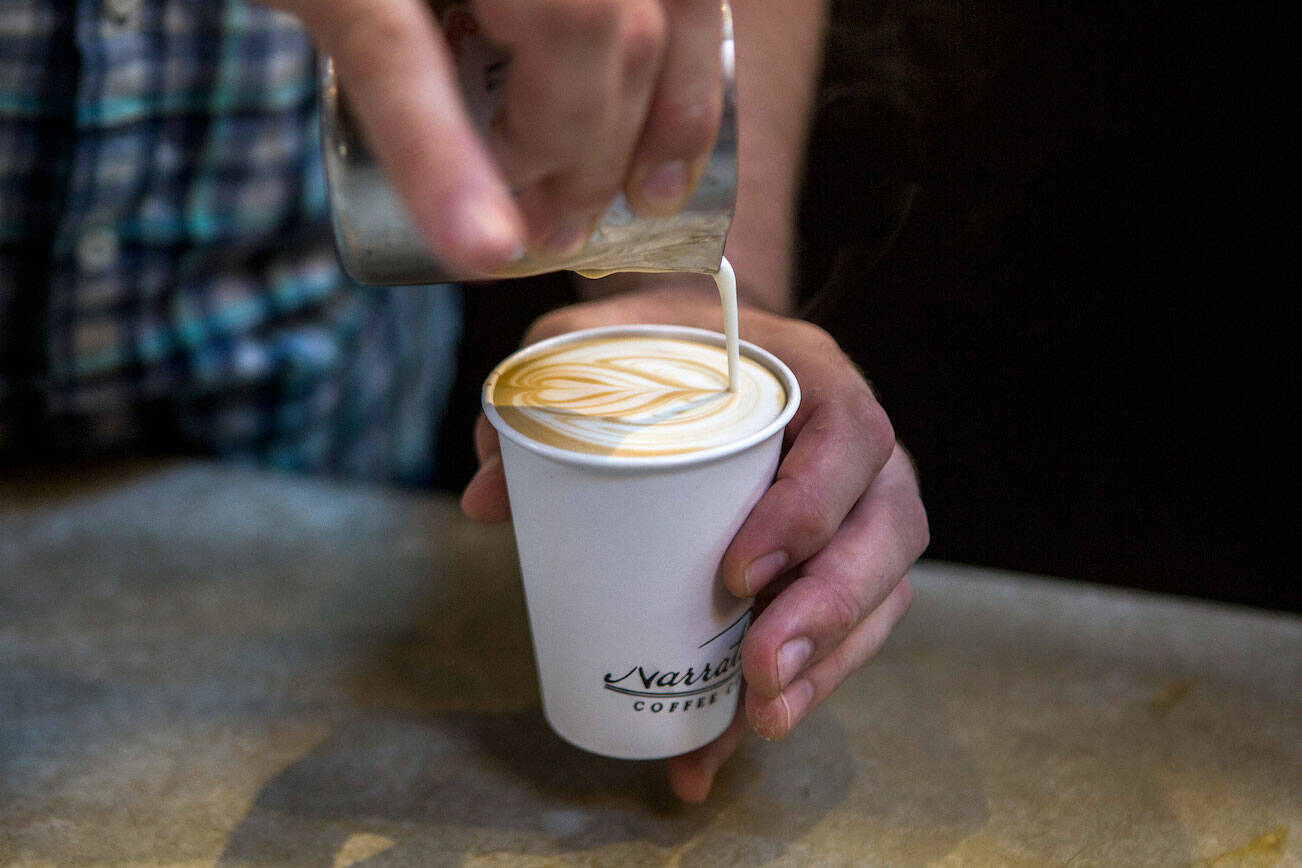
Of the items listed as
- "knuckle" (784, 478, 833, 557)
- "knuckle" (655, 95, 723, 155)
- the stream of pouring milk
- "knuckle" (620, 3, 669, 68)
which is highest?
"knuckle" (620, 3, 669, 68)

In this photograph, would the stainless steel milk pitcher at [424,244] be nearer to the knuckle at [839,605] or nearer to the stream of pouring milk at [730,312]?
the stream of pouring milk at [730,312]

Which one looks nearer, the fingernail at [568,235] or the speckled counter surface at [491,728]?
the fingernail at [568,235]

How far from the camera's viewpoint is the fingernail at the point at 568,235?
0.51m

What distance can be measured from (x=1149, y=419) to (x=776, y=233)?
3.30ft

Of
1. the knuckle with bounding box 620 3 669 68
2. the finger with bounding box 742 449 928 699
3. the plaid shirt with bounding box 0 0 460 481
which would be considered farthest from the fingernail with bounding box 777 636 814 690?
the plaid shirt with bounding box 0 0 460 481

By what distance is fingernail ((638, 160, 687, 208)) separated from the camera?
0.51 m

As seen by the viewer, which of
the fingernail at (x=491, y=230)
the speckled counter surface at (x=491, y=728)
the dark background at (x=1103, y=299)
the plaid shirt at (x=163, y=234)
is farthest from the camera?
the dark background at (x=1103, y=299)

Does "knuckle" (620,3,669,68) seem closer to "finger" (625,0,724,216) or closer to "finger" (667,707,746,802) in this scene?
"finger" (625,0,724,216)

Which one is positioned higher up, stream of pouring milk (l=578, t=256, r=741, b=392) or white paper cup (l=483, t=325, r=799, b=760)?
stream of pouring milk (l=578, t=256, r=741, b=392)

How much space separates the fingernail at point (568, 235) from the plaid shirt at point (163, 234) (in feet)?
2.58

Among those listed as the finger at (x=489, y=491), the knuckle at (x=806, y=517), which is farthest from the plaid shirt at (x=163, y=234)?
the knuckle at (x=806, y=517)

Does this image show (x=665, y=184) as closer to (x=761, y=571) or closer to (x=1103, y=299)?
(x=761, y=571)

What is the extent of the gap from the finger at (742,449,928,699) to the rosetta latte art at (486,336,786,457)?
12cm

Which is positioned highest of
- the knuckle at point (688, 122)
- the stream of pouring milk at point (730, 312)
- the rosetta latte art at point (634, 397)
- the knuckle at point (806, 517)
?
the knuckle at point (688, 122)
